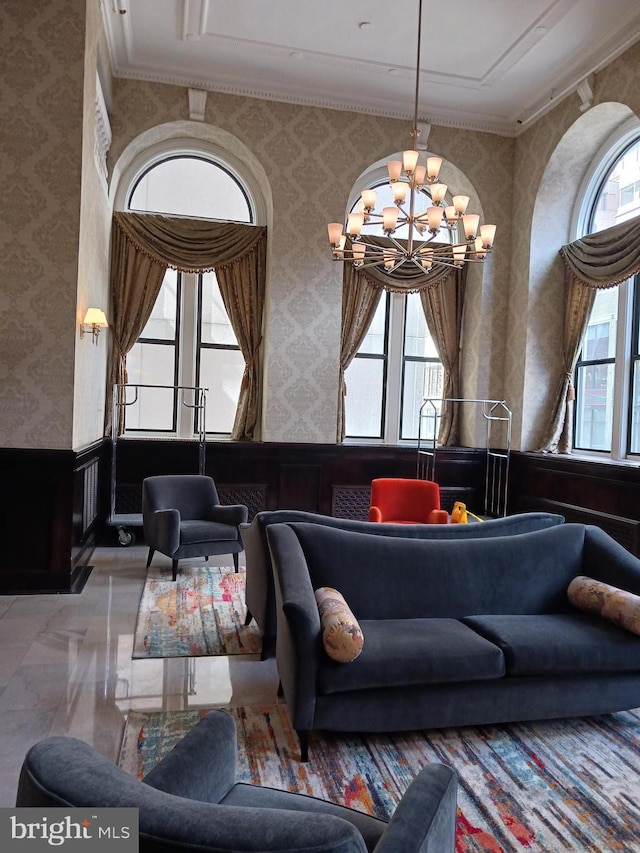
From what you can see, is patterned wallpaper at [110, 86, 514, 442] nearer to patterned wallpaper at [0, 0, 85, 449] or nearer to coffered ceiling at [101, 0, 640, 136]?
coffered ceiling at [101, 0, 640, 136]

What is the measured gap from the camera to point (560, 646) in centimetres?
289

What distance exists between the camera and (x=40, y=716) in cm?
288

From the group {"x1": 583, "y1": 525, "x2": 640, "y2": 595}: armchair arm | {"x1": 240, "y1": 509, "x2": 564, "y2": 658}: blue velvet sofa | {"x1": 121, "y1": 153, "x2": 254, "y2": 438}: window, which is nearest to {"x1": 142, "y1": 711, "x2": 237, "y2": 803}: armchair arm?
{"x1": 240, "y1": 509, "x2": 564, "y2": 658}: blue velvet sofa

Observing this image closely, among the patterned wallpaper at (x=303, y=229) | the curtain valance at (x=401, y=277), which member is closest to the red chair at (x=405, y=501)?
the patterned wallpaper at (x=303, y=229)

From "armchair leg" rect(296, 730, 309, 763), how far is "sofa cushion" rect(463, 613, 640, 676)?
0.96 m

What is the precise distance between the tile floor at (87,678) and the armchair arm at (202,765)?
1.17 m

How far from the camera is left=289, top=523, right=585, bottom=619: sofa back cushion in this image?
127 inches

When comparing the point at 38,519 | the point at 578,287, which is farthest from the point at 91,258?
the point at 578,287

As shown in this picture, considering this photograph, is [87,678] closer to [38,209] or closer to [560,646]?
[560,646]

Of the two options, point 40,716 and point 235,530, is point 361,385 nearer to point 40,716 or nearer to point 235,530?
point 235,530

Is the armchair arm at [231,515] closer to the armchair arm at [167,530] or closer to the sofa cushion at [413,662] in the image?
the armchair arm at [167,530]

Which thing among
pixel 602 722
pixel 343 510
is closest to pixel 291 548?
pixel 602 722

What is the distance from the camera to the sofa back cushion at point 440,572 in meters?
3.22

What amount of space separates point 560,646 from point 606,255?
4894mm
